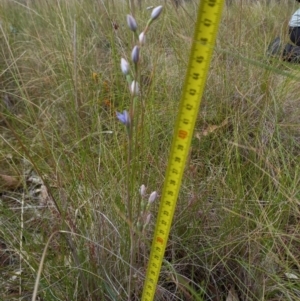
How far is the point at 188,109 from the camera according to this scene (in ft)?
1.79

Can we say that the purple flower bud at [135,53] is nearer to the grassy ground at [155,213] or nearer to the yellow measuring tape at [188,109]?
the yellow measuring tape at [188,109]

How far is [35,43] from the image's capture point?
2.17m

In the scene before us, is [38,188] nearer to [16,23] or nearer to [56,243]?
[56,243]

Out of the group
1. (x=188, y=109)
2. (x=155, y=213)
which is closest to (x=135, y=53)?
(x=188, y=109)

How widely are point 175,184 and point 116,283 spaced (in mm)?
421

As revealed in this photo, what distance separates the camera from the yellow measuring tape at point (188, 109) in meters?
0.49

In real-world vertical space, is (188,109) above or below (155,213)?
above

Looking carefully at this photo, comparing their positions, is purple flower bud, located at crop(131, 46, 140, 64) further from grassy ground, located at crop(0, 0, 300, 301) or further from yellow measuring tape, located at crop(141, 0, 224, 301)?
grassy ground, located at crop(0, 0, 300, 301)

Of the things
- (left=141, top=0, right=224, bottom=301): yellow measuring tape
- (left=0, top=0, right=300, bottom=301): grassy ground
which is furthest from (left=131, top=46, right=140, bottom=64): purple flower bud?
(left=0, top=0, right=300, bottom=301): grassy ground

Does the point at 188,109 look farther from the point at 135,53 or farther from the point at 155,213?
the point at 155,213

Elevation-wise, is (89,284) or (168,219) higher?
(168,219)

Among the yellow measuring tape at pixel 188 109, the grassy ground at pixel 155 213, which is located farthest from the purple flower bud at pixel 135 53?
the grassy ground at pixel 155 213

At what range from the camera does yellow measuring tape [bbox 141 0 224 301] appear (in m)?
0.49

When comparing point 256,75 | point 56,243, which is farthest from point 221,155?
point 56,243
